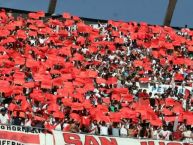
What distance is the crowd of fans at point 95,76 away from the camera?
1934 cm

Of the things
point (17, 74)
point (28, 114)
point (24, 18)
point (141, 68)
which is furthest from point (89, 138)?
point (24, 18)

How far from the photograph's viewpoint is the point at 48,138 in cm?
1606

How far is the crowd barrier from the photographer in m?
15.8

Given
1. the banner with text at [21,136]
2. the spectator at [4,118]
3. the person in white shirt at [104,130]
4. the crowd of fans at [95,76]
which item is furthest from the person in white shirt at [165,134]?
the spectator at [4,118]

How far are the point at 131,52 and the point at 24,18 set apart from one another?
23.1ft

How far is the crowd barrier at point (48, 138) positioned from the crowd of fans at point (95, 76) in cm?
156

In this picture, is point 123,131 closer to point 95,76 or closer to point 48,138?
point 48,138

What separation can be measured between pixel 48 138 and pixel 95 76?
850 cm

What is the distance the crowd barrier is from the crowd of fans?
1558mm

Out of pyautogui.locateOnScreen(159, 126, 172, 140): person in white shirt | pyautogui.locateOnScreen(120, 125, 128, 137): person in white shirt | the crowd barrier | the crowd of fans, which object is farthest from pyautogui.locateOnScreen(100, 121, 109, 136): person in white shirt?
the crowd barrier

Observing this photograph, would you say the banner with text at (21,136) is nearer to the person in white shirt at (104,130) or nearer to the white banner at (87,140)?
the white banner at (87,140)

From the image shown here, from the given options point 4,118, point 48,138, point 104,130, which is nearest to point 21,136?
point 48,138

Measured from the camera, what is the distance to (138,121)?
20.2m

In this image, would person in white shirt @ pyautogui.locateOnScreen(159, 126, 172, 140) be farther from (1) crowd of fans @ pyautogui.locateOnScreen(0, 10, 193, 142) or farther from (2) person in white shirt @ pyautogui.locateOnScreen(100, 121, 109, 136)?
(2) person in white shirt @ pyautogui.locateOnScreen(100, 121, 109, 136)
